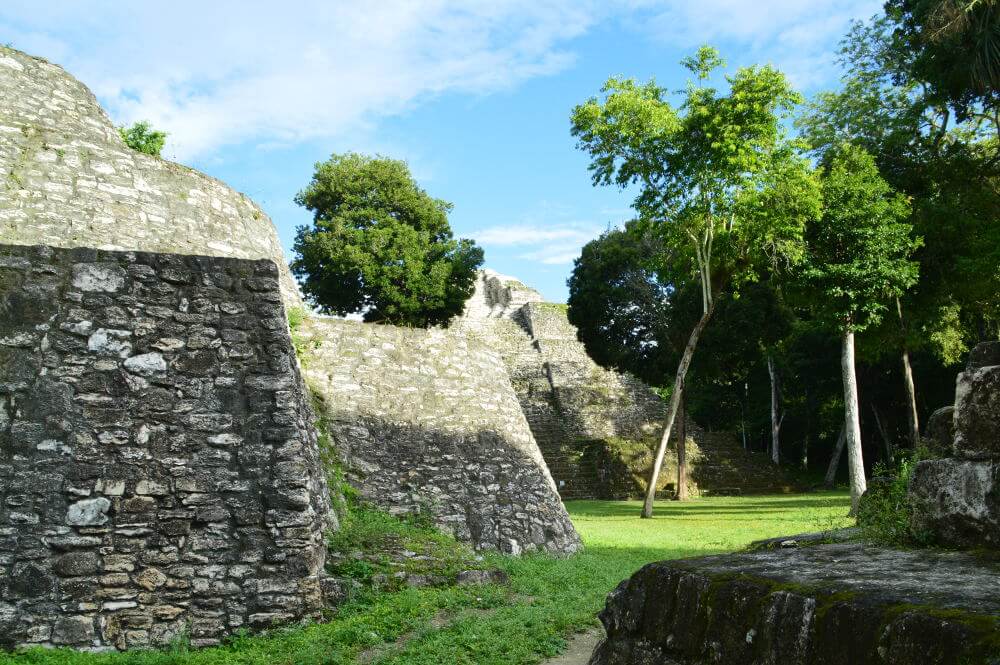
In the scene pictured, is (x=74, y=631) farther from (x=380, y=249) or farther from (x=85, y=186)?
(x=380, y=249)

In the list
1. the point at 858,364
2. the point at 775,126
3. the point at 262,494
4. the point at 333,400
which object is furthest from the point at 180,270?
the point at 858,364

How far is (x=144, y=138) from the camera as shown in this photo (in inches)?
429

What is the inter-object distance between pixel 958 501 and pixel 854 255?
13.5 meters

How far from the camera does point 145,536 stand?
17.3 ft

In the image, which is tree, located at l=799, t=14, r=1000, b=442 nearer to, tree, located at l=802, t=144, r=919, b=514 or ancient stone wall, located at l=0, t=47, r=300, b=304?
tree, located at l=802, t=144, r=919, b=514

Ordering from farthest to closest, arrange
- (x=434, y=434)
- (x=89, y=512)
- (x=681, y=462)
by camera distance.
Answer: (x=681, y=462), (x=434, y=434), (x=89, y=512)

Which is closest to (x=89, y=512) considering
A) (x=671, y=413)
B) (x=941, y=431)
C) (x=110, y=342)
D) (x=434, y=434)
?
(x=110, y=342)

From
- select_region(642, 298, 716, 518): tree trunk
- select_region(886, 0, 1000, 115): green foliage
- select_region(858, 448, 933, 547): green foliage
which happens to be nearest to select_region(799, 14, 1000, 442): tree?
select_region(886, 0, 1000, 115): green foliage

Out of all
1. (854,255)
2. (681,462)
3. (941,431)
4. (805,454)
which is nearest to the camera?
(941,431)

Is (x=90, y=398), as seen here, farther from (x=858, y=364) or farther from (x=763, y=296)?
(x=858, y=364)

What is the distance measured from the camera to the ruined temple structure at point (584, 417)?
23.4m

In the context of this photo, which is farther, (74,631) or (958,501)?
(74,631)

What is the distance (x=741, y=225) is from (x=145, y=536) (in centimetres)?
1320

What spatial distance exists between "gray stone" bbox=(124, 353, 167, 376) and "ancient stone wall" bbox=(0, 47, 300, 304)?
316 cm
